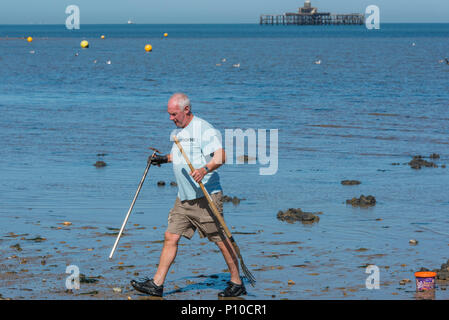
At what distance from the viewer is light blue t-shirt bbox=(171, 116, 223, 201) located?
7.51m

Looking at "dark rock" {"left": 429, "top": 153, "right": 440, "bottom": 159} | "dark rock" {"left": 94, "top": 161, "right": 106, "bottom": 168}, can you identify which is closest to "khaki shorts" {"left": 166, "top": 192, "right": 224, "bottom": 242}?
"dark rock" {"left": 94, "top": 161, "right": 106, "bottom": 168}

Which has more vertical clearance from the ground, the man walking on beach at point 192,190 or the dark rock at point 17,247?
the man walking on beach at point 192,190

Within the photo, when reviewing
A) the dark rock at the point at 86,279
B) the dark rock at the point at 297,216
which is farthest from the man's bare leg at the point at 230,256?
the dark rock at the point at 297,216

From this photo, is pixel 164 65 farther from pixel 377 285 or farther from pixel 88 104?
pixel 377 285

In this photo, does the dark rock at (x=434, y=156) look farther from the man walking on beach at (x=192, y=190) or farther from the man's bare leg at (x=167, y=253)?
the man's bare leg at (x=167, y=253)

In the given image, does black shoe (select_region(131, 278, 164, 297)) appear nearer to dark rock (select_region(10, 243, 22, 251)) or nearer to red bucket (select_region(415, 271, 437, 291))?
dark rock (select_region(10, 243, 22, 251))

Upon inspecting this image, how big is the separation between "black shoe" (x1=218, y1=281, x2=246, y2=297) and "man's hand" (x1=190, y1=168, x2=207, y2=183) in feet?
3.95

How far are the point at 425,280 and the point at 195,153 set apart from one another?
8.43 feet

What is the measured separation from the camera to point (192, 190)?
7629 mm

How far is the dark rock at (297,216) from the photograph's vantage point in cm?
1128

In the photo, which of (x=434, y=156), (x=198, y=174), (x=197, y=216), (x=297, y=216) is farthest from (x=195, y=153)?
(x=434, y=156)

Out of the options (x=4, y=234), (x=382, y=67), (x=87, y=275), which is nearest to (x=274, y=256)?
(x=87, y=275)

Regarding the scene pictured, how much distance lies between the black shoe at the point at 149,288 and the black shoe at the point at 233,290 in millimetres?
600

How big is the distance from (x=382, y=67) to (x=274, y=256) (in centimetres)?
4986
